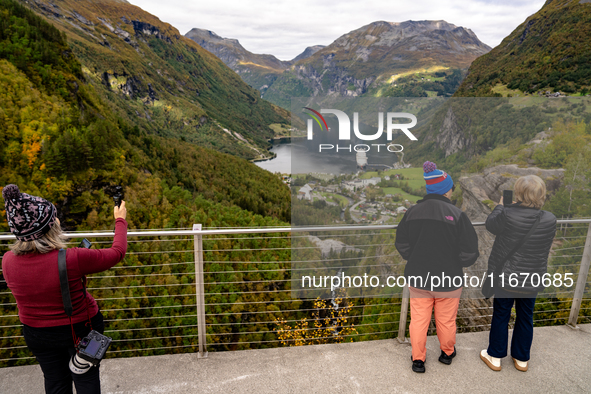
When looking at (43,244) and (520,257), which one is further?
(520,257)

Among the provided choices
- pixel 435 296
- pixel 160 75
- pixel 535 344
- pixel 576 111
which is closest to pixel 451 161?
pixel 435 296

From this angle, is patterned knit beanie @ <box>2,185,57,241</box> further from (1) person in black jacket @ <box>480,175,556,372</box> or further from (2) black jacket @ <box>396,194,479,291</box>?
(1) person in black jacket @ <box>480,175,556,372</box>

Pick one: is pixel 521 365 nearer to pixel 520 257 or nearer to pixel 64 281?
pixel 520 257

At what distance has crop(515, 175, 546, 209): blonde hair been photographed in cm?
242

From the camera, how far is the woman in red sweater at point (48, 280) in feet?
5.17

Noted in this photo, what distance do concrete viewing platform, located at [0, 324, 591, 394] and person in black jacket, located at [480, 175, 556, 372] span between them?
0.28 meters

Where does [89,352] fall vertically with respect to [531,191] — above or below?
below

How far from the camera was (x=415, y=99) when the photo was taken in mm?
3174

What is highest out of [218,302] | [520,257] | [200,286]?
[520,257]

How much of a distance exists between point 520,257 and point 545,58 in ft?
249

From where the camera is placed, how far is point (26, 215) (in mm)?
1558

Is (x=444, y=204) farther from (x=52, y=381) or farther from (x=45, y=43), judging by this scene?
(x=45, y=43)

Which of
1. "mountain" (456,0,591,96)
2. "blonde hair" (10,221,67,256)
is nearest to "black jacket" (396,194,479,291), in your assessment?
"blonde hair" (10,221,67,256)

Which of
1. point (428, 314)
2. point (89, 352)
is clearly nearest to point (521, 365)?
point (428, 314)
